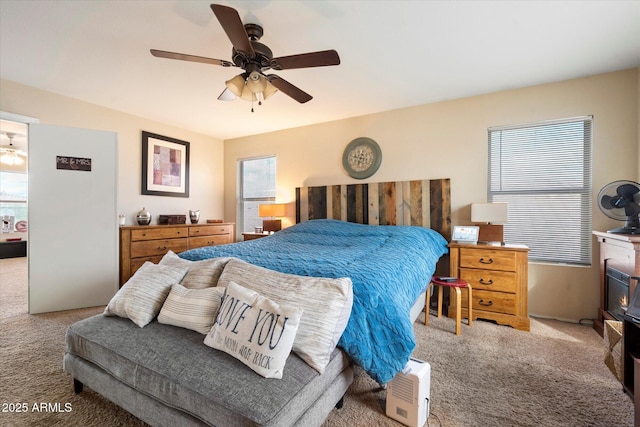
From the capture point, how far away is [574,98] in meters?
2.71

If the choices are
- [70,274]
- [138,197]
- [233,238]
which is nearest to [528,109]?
[233,238]

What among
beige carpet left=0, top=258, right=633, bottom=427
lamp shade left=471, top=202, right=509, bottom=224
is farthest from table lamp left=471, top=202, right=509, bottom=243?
beige carpet left=0, top=258, right=633, bottom=427

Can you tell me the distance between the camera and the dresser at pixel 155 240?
3391 millimetres

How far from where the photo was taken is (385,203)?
139 inches

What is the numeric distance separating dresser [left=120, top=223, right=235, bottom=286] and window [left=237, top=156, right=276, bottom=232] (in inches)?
24.3

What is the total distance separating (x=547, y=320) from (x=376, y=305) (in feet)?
8.21

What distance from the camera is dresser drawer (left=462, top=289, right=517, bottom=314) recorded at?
8.34ft

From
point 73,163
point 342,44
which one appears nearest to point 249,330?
point 342,44

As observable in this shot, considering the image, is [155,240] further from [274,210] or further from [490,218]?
[490,218]

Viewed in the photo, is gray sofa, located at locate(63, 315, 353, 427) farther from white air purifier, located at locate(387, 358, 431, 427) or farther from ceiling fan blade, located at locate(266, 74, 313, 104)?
ceiling fan blade, located at locate(266, 74, 313, 104)

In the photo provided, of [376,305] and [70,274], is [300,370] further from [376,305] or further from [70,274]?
[70,274]

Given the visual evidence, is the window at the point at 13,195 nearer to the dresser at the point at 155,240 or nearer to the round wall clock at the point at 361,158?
A: the dresser at the point at 155,240

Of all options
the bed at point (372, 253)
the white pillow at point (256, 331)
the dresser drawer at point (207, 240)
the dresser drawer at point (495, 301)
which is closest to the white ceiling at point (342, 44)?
the bed at point (372, 253)

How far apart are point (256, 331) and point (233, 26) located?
1575 mm
